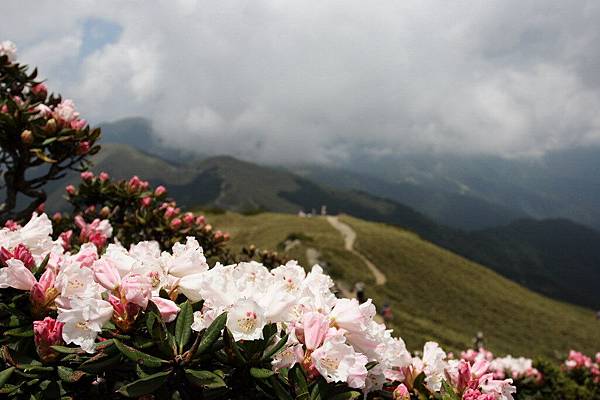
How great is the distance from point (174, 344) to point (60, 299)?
0.71 meters

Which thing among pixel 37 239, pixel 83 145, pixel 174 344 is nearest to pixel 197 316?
pixel 174 344

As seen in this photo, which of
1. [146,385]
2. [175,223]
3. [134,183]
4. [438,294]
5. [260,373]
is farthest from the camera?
[438,294]

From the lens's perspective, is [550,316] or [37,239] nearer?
[37,239]

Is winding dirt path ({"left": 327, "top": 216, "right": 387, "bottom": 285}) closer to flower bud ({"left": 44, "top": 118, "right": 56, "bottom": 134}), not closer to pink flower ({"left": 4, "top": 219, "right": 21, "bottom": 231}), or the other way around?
flower bud ({"left": 44, "top": 118, "right": 56, "bottom": 134})

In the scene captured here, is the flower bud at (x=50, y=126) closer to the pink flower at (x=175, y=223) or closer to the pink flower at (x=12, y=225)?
the pink flower at (x=12, y=225)

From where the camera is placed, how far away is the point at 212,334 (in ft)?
5.71

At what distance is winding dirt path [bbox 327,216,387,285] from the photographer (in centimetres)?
3091

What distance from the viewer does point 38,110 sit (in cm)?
463

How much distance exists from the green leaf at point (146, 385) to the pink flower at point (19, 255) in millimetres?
1123

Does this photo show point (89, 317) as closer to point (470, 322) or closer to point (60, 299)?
point (60, 299)

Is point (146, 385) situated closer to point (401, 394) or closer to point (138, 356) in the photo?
point (138, 356)

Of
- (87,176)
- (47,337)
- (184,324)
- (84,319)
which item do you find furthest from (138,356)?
(87,176)

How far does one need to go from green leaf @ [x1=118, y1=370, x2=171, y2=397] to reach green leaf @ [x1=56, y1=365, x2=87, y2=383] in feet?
1.06

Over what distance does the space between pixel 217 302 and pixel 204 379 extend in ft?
1.17
